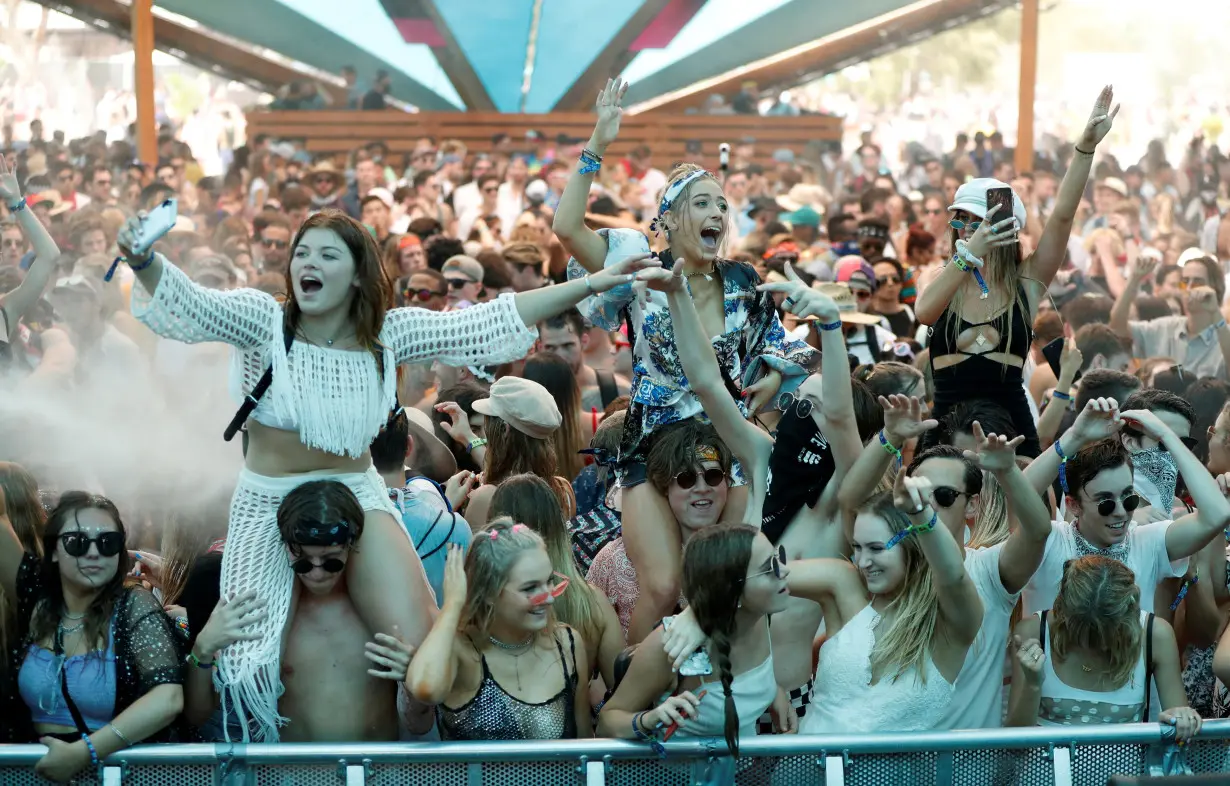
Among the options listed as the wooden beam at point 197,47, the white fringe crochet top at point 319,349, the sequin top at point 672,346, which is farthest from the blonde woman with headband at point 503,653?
the wooden beam at point 197,47

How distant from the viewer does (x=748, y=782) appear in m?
3.21

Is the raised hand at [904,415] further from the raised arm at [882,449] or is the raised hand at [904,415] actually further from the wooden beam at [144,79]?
the wooden beam at [144,79]

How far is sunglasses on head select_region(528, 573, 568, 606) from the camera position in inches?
140

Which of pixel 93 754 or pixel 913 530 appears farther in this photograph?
pixel 913 530

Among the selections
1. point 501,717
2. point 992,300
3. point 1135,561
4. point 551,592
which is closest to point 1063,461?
point 1135,561

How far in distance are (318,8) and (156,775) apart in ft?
56.5

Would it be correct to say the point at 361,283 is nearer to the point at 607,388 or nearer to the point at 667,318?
the point at 667,318

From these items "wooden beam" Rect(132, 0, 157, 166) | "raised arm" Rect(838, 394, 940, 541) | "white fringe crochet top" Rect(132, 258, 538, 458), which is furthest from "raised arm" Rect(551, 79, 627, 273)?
"wooden beam" Rect(132, 0, 157, 166)

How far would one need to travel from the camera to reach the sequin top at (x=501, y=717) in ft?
11.3

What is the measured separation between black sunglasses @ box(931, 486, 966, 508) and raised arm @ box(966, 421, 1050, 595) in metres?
0.16

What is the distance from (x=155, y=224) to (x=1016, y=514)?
2.24 metres

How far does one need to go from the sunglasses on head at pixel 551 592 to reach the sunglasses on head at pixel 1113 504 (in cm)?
155

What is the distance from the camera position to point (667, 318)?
442 centimetres

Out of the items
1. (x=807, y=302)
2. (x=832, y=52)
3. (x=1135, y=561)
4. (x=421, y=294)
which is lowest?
(x=1135, y=561)
